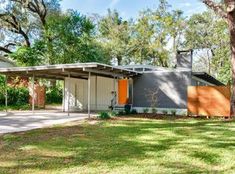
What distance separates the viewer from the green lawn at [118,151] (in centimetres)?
629

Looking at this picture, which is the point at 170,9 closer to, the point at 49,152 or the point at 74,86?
the point at 74,86

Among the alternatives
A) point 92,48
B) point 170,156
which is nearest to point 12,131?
point 170,156

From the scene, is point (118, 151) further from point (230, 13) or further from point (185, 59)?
point (185, 59)

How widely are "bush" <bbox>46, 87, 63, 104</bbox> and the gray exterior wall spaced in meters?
10.6

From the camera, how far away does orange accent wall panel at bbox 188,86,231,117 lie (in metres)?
16.5

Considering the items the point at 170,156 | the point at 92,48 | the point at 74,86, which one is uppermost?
the point at 92,48

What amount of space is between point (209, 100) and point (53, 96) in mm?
15241

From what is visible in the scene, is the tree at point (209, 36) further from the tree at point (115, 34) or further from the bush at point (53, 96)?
the bush at point (53, 96)

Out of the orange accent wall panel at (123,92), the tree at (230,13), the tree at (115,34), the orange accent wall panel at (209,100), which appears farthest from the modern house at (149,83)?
the tree at (115,34)

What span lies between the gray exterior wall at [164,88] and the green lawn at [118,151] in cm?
786

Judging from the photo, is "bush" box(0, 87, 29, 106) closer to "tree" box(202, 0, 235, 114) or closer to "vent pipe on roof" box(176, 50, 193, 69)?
"vent pipe on roof" box(176, 50, 193, 69)

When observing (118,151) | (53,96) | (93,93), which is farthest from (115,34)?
(118,151)

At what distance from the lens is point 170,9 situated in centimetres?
3488

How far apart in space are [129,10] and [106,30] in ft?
11.7
